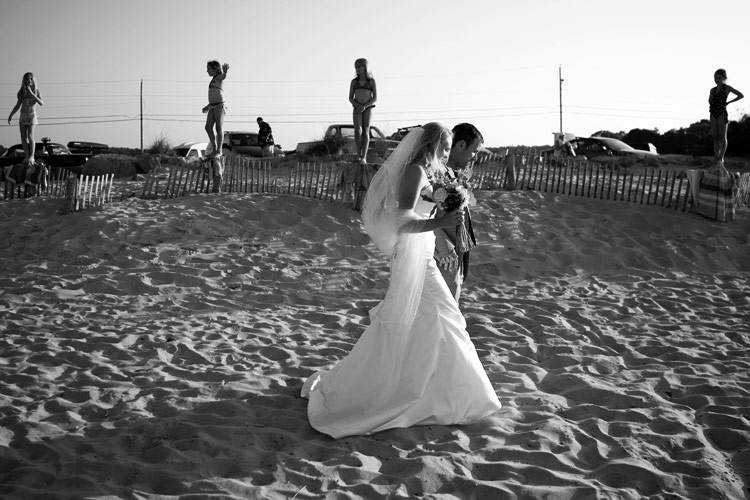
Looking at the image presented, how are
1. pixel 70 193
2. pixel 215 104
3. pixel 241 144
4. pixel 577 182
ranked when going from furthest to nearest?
1. pixel 241 144
2. pixel 577 182
3. pixel 215 104
4. pixel 70 193

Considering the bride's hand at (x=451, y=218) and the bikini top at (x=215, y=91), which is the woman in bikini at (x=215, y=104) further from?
the bride's hand at (x=451, y=218)

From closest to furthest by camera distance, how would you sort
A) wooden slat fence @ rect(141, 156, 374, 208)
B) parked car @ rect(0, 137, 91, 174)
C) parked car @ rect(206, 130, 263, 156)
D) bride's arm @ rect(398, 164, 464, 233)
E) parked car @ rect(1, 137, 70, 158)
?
bride's arm @ rect(398, 164, 464, 233) → wooden slat fence @ rect(141, 156, 374, 208) → parked car @ rect(0, 137, 91, 174) → parked car @ rect(1, 137, 70, 158) → parked car @ rect(206, 130, 263, 156)

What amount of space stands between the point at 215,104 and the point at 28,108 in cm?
360

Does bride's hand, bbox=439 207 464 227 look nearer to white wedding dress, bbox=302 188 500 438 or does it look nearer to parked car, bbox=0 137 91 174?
white wedding dress, bbox=302 188 500 438

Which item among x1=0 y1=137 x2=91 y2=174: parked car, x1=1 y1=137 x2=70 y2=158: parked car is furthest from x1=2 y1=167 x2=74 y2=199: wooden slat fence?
x1=1 y1=137 x2=70 y2=158: parked car

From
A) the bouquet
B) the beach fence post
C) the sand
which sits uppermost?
the bouquet

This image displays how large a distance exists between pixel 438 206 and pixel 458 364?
1.03m

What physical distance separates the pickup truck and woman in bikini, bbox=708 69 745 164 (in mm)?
8899

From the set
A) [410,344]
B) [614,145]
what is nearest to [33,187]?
[410,344]

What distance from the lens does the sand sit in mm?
3625

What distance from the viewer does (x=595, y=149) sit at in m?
23.3

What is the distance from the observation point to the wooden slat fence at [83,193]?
1028 centimetres

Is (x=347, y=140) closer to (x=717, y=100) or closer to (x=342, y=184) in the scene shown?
(x=342, y=184)

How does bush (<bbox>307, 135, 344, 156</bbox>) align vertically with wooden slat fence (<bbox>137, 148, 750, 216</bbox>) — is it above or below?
above
